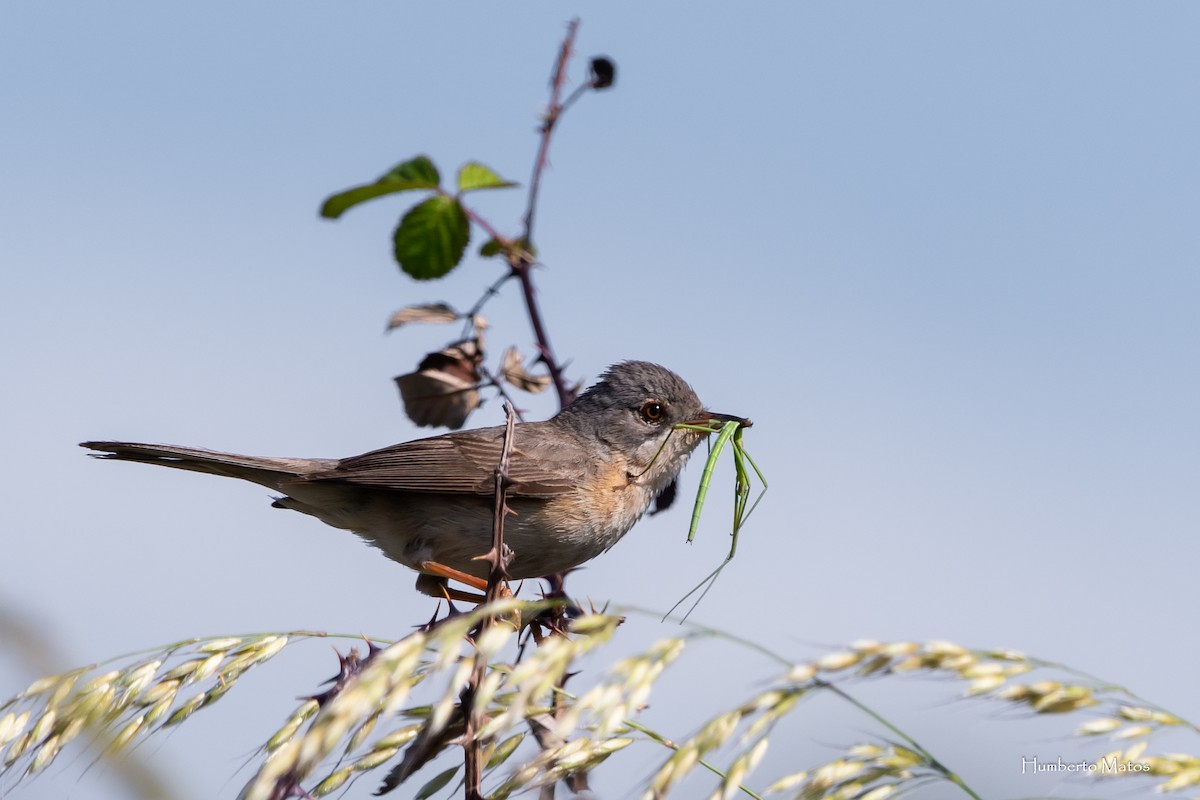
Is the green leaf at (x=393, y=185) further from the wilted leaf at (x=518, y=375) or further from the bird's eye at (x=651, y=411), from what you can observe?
the bird's eye at (x=651, y=411)

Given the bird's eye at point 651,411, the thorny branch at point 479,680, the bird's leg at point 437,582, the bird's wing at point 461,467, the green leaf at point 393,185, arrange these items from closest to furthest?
the thorny branch at point 479,680 → the green leaf at point 393,185 → the bird's leg at point 437,582 → the bird's wing at point 461,467 → the bird's eye at point 651,411

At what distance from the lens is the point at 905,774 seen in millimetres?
1999

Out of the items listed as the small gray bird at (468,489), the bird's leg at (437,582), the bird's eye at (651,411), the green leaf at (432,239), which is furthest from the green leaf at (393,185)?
the bird's eye at (651,411)

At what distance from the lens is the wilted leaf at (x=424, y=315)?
4082mm

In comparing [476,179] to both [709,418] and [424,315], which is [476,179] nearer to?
[424,315]

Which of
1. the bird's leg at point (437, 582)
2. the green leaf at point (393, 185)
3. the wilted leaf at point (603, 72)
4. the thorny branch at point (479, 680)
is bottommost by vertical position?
the bird's leg at point (437, 582)

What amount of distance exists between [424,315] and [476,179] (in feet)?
1.69

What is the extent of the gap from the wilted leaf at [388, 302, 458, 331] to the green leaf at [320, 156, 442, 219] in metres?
0.42

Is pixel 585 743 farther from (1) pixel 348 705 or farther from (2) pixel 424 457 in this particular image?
(2) pixel 424 457

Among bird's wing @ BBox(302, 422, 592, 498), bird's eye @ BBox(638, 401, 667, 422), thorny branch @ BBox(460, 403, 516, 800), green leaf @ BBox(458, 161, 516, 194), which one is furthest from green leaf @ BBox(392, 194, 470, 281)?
bird's eye @ BBox(638, 401, 667, 422)

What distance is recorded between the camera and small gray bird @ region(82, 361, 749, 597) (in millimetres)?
5230

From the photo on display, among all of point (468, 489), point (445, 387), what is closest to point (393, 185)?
point (445, 387)

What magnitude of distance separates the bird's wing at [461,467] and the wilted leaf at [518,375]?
3.27 feet

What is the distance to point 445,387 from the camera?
405 cm
